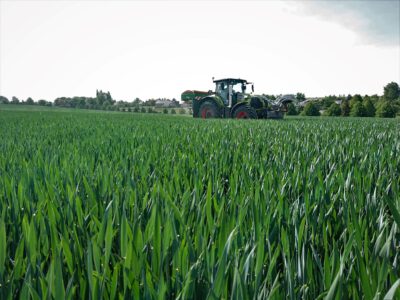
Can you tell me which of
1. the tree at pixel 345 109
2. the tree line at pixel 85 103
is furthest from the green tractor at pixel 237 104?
the tree line at pixel 85 103

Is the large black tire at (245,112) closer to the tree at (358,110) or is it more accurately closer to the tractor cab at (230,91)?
the tractor cab at (230,91)

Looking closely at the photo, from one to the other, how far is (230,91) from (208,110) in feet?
4.72

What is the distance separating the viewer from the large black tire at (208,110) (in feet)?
49.0

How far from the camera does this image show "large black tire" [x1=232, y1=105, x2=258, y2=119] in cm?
1328

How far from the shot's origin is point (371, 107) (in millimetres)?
32938

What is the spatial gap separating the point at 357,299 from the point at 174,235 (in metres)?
0.38

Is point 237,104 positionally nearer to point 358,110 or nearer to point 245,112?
point 245,112

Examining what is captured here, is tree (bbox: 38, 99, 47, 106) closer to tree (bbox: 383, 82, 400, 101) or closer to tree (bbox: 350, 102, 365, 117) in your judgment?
tree (bbox: 350, 102, 365, 117)

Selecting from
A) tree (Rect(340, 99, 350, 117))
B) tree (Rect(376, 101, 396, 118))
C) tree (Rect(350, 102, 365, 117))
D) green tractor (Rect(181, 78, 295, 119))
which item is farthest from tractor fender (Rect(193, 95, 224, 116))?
tree (Rect(340, 99, 350, 117))

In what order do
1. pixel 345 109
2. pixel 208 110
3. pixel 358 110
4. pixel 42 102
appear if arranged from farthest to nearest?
pixel 42 102
pixel 345 109
pixel 358 110
pixel 208 110

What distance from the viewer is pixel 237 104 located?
13.8m

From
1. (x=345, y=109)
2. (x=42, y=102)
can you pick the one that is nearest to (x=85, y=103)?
(x=42, y=102)

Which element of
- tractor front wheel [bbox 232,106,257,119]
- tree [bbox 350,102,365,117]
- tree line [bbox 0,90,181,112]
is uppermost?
tree line [bbox 0,90,181,112]

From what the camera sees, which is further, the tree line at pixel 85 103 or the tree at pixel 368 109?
the tree line at pixel 85 103
